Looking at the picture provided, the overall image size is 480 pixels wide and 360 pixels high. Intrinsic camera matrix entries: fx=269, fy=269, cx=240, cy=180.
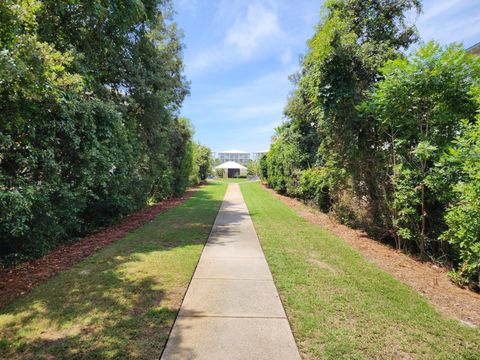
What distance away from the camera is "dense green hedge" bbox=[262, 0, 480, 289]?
4.47 metres

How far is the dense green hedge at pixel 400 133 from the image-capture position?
4.47 metres

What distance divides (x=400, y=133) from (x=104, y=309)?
651cm

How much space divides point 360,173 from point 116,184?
23.4 ft

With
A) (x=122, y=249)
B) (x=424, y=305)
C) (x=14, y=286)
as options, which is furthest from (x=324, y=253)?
(x=14, y=286)

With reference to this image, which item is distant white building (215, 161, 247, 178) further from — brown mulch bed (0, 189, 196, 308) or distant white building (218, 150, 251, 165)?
brown mulch bed (0, 189, 196, 308)

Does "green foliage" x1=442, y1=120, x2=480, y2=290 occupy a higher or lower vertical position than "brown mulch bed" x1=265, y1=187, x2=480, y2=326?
higher

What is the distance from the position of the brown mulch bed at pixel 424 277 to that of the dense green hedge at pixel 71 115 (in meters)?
6.33

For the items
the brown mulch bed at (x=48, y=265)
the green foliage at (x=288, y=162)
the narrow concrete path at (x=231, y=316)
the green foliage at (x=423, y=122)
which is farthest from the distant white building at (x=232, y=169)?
the narrow concrete path at (x=231, y=316)

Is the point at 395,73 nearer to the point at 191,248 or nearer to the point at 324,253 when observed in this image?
the point at 324,253

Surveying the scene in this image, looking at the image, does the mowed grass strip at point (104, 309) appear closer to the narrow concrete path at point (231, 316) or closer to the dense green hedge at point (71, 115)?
the narrow concrete path at point (231, 316)

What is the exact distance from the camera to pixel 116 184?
815 centimetres

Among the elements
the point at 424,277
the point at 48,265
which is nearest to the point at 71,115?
the point at 48,265

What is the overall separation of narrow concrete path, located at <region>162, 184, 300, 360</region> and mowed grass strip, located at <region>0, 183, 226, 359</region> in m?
0.20

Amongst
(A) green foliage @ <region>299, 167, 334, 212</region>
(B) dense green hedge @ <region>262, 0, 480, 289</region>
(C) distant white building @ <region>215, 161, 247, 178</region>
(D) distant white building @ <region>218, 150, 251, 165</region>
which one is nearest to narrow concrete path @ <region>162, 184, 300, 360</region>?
(B) dense green hedge @ <region>262, 0, 480, 289</region>
